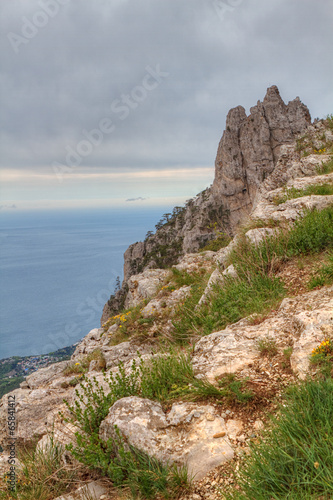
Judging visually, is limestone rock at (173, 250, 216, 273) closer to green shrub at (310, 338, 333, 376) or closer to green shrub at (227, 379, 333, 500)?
green shrub at (310, 338, 333, 376)

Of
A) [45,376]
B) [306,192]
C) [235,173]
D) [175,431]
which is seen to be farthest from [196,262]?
[235,173]

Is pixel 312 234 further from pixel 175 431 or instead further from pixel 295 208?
pixel 175 431

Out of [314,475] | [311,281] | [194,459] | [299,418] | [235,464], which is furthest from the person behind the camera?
[311,281]

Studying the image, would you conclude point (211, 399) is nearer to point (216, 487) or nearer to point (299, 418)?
point (216, 487)

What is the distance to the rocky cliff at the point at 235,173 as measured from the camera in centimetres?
6806

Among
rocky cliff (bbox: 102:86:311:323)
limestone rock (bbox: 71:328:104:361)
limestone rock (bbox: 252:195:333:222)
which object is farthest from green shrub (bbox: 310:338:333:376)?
rocky cliff (bbox: 102:86:311:323)

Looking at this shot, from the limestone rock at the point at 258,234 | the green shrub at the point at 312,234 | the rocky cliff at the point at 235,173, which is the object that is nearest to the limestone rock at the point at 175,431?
the green shrub at the point at 312,234

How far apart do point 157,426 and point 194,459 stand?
46cm

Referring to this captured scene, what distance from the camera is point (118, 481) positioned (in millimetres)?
2455

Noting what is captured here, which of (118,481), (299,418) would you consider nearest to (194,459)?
(118,481)

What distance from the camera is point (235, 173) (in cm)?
7512

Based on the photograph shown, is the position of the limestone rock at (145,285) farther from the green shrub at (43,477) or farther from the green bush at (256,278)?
the green shrub at (43,477)

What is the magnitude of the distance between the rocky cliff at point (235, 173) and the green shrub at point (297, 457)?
201 feet

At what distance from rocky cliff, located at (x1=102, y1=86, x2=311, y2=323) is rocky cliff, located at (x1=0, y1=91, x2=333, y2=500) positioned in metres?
54.1
